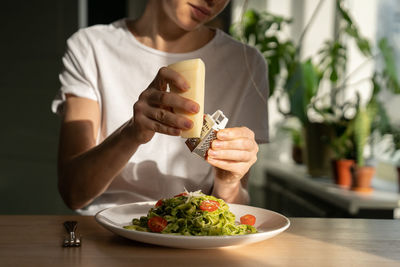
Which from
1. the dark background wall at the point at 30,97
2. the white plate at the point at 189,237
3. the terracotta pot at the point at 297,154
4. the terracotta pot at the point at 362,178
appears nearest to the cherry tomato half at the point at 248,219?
the white plate at the point at 189,237

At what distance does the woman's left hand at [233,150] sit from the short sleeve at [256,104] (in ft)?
1.67

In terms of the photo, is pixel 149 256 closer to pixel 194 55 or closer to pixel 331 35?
pixel 194 55

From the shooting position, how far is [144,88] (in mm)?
1395

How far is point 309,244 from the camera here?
0.81 metres

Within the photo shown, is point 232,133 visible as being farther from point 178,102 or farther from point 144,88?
point 144,88

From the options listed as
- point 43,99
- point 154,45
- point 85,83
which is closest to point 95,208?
point 85,83

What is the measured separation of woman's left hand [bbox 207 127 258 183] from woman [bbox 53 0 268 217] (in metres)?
0.14

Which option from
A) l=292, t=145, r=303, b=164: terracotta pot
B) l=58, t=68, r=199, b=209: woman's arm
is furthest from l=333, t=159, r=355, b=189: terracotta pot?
l=58, t=68, r=199, b=209: woman's arm

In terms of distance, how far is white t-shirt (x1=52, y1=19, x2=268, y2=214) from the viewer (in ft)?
4.39

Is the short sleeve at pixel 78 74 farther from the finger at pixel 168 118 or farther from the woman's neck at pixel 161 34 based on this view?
the finger at pixel 168 118

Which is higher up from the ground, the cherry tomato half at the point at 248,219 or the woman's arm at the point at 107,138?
the woman's arm at the point at 107,138

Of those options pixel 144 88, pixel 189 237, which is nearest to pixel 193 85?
pixel 189 237

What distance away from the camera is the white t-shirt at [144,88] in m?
1.34

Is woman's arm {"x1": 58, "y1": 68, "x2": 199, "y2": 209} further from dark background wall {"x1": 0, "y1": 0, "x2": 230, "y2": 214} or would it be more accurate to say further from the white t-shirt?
dark background wall {"x1": 0, "y1": 0, "x2": 230, "y2": 214}
